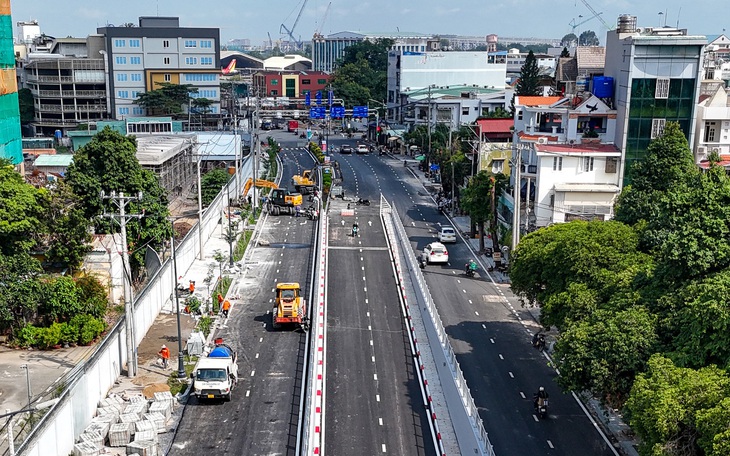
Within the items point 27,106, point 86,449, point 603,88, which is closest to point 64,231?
point 86,449

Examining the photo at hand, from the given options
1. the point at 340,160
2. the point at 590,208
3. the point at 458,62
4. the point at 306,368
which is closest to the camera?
the point at 306,368

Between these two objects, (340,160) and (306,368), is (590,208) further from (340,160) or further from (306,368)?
(340,160)

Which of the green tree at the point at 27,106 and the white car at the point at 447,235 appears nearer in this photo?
the white car at the point at 447,235

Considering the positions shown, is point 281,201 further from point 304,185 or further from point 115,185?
point 115,185

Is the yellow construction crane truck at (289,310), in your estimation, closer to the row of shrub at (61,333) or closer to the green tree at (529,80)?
the row of shrub at (61,333)

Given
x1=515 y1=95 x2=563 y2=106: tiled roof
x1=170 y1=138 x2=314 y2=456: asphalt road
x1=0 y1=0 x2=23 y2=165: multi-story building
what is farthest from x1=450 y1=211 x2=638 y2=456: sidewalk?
x1=0 y1=0 x2=23 y2=165: multi-story building

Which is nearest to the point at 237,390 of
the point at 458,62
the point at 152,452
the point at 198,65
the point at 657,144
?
the point at 152,452

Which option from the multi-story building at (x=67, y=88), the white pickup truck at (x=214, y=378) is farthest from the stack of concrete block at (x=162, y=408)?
the multi-story building at (x=67, y=88)
